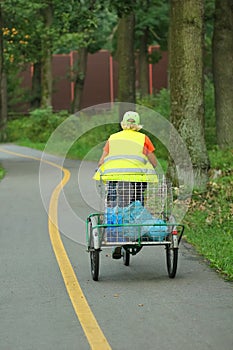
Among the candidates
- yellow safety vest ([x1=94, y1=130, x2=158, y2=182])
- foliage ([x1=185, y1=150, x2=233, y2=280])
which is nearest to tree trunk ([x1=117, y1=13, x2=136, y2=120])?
foliage ([x1=185, y1=150, x2=233, y2=280])

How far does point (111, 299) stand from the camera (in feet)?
32.9

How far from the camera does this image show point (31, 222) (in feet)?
57.7

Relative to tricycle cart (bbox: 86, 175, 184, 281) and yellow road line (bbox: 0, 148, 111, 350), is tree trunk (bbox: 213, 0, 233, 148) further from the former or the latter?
tricycle cart (bbox: 86, 175, 184, 281)

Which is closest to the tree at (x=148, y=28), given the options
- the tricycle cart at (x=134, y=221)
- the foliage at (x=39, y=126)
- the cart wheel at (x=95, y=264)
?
the foliage at (x=39, y=126)

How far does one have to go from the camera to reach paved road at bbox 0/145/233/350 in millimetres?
8125

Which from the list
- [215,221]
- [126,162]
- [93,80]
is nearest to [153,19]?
[93,80]

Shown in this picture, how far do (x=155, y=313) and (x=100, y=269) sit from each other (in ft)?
10.0

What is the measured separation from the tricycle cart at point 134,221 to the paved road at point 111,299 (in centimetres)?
42

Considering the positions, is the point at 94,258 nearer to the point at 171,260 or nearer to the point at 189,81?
the point at 171,260

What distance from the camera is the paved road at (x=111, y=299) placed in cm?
812

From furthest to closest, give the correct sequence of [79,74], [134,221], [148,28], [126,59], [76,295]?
[79,74] → [148,28] → [126,59] → [134,221] → [76,295]

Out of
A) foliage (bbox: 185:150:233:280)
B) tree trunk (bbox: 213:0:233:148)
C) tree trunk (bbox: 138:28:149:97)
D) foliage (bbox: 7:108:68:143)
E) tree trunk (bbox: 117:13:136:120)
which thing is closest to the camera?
foliage (bbox: 185:150:233:280)

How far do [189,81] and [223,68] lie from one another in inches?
311

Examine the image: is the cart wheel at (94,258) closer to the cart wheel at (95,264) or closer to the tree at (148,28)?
the cart wheel at (95,264)
